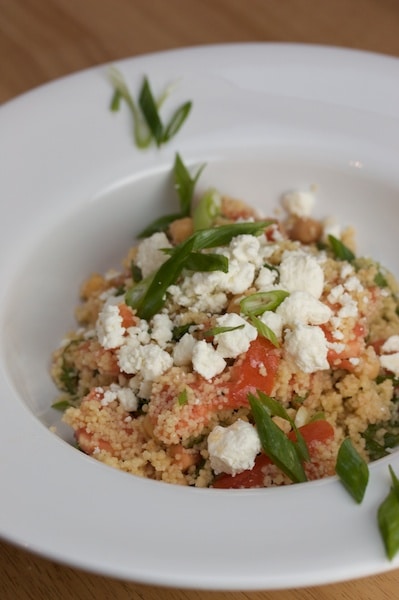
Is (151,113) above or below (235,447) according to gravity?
above

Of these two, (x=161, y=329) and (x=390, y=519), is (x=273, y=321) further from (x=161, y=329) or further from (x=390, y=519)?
(x=390, y=519)

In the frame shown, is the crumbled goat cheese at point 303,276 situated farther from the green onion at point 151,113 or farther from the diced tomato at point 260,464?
the green onion at point 151,113

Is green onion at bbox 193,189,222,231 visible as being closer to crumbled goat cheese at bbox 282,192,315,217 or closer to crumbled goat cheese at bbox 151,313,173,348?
crumbled goat cheese at bbox 282,192,315,217

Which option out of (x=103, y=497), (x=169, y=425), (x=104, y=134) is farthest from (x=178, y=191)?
(x=103, y=497)

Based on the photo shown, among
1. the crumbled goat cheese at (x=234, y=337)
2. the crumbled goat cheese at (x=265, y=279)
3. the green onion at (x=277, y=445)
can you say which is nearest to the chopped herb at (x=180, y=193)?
the crumbled goat cheese at (x=265, y=279)

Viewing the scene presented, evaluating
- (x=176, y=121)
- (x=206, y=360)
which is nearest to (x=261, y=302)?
(x=206, y=360)

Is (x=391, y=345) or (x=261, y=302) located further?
(x=391, y=345)

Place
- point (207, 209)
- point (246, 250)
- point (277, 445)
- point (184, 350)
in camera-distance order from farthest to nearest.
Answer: point (207, 209) < point (246, 250) < point (184, 350) < point (277, 445)
